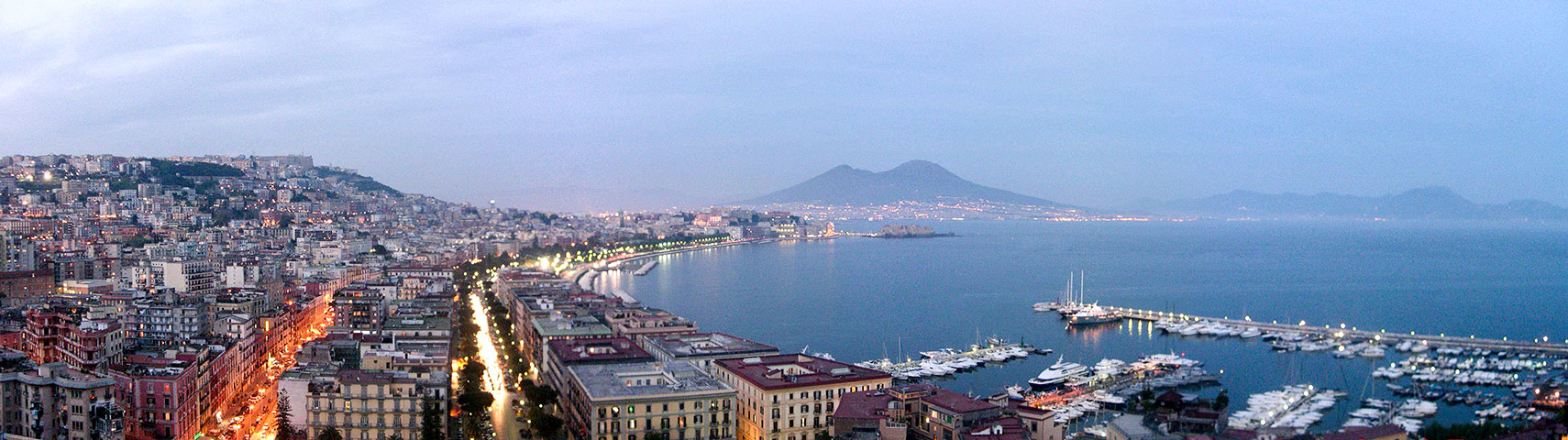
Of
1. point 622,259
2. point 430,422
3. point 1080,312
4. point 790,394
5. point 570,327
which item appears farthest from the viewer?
point 622,259

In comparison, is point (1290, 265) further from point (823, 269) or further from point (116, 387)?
point (116, 387)

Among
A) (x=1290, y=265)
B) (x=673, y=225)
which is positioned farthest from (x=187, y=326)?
(x=673, y=225)

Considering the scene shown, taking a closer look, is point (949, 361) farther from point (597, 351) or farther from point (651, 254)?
point (651, 254)

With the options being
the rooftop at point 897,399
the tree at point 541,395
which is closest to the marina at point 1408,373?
the rooftop at point 897,399

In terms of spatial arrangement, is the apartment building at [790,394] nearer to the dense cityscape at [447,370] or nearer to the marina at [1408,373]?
the dense cityscape at [447,370]

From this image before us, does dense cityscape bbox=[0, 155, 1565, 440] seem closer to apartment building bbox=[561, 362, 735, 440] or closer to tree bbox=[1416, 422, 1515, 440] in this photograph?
apartment building bbox=[561, 362, 735, 440]

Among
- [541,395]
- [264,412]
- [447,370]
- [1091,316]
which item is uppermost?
[447,370]

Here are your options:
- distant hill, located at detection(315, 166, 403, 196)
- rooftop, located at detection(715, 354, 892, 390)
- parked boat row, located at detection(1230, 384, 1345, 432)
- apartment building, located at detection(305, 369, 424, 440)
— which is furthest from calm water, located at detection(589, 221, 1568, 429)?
distant hill, located at detection(315, 166, 403, 196)

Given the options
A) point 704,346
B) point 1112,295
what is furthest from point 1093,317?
point 704,346
